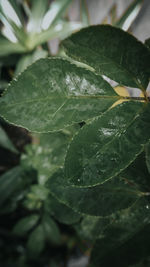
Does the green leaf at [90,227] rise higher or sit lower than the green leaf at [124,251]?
lower

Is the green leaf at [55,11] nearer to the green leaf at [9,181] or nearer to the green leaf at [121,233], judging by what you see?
the green leaf at [9,181]

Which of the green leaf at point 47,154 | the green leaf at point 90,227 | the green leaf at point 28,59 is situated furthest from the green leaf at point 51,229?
the green leaf at point 28,59

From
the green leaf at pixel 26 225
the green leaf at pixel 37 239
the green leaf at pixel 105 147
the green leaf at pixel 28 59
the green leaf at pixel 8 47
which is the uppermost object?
the green leaf at pixel 105 147

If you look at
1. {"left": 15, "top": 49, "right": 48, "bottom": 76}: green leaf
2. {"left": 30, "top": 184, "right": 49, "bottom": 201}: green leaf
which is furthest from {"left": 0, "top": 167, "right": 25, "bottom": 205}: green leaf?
{"left": 15, "top": 49, "right": 48, "bottom": 76}: green leaf

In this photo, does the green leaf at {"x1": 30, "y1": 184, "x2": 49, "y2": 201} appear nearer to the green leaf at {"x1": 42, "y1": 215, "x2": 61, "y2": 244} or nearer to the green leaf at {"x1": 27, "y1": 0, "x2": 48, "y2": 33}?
the green leaf at {"x1": 42, "y1": 215, "x2": 61, "y2": 244}

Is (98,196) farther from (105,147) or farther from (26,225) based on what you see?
(26,225)

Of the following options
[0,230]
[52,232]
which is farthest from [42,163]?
[0,230]

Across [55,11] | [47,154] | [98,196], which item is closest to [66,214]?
[98,196]
